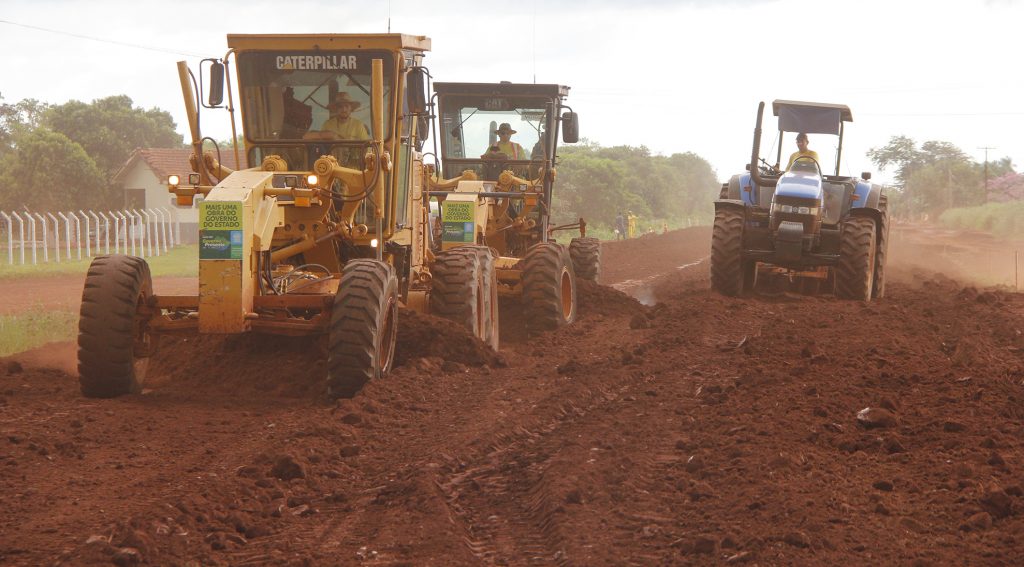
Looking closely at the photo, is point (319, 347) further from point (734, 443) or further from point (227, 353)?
point (734, 443)

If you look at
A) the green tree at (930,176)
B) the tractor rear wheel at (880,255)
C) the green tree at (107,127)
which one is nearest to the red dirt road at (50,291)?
the tractor rear wheel at (880,255)

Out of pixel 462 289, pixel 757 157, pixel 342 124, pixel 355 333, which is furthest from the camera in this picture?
pixel 757 157

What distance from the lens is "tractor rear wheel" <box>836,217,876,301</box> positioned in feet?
53.2

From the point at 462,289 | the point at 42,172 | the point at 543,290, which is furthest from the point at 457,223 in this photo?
the point at 42,172

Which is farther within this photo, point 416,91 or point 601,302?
point 601,302

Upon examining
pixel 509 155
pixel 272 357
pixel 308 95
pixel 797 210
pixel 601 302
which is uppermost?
pixel 308 95

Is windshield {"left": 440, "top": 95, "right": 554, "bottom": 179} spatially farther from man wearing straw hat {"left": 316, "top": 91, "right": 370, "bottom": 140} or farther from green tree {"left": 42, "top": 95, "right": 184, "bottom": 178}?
green tree {"left": 42, "top": 95, "right": 184, "bottom": 178}

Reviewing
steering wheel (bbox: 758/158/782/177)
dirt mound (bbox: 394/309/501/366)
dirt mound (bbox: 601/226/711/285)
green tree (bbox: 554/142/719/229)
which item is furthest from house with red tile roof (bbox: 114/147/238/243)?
dirt mound (bbox: 394/309/501/366)

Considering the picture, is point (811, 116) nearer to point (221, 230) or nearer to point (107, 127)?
point (221, 230)

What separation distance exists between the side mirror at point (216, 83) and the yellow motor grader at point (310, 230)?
0.02m

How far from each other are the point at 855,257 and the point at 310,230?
8.42 meters

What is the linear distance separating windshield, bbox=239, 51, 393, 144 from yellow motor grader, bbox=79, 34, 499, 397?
0.01 metres

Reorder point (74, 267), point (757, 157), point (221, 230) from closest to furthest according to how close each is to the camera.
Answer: point (221, 230), point (757, 157), point (74, 267)

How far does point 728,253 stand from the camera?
55.6 feet
